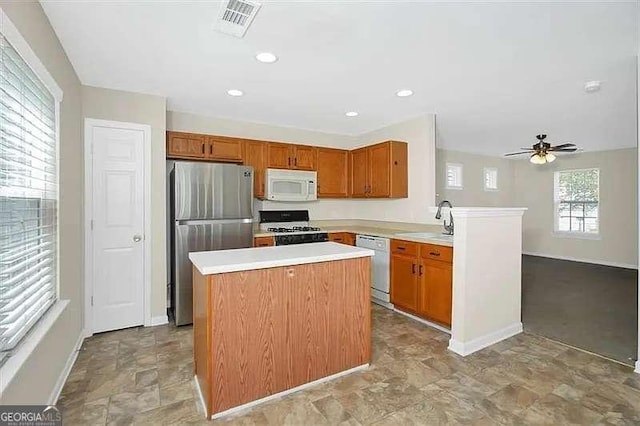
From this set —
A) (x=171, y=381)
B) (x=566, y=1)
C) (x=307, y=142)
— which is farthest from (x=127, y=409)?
(x=307, y=142)

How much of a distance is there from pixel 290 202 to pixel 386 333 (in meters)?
2.44

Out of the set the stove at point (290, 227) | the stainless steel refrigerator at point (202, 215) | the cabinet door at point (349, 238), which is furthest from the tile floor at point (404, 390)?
the cabinet door at point (349, 238)

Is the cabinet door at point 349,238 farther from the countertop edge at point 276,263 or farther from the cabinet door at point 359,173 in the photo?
the countertop edge at point 276,263

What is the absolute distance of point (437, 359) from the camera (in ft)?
8.74

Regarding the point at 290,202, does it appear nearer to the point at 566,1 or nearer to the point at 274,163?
the point at 274,163

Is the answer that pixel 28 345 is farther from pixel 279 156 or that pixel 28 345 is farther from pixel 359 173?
pixel 359 173

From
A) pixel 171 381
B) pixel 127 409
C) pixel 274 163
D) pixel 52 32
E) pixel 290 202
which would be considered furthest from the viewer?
pixel 290 202

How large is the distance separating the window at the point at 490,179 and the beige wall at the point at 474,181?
0.28 ft

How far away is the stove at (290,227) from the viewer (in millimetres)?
4105

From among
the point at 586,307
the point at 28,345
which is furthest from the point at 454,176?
the point at 28,345

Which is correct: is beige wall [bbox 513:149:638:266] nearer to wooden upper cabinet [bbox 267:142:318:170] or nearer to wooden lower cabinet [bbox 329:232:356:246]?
wooden lower cabinet [bbox 329:232:356:246]

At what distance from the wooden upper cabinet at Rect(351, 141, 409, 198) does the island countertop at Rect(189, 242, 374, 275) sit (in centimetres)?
210

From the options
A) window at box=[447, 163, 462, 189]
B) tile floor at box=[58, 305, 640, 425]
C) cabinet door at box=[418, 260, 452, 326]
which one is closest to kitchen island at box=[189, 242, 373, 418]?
tile floor at box=[58, 305, 640, 425]

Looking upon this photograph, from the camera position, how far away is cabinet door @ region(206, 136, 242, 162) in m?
4.12
